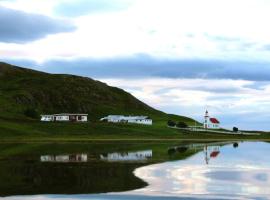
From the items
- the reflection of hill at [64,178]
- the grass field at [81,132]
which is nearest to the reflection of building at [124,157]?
the reflection of hill at [64,178]

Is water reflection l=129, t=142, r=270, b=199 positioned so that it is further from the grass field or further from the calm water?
the grass field

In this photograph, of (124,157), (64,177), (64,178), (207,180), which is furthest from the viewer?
(124,157)

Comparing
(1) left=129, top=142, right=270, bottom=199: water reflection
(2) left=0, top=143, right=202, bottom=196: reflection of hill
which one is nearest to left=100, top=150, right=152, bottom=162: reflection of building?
(2) left=0, top=143, right=202, bottom=196: reflection of hill

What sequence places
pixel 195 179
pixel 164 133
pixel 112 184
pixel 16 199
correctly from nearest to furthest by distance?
pixel 16 199
pixel 112 184
pixel 195 179
pixel 164 133

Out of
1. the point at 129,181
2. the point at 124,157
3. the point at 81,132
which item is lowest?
the point at 129,181

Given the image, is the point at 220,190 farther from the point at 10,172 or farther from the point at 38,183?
the point at 10,172

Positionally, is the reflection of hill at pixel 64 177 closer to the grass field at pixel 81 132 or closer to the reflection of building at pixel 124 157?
the reflection of building at pixel 124 157

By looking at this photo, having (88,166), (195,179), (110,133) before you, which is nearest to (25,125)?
(110,133)

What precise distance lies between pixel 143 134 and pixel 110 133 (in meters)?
11.6

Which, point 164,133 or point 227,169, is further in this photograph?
point 164,133

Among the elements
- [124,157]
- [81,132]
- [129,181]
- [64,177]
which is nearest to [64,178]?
[64,177]

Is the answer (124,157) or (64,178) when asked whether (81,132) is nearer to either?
(124,157)

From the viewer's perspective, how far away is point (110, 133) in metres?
168

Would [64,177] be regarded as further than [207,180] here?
Yes
